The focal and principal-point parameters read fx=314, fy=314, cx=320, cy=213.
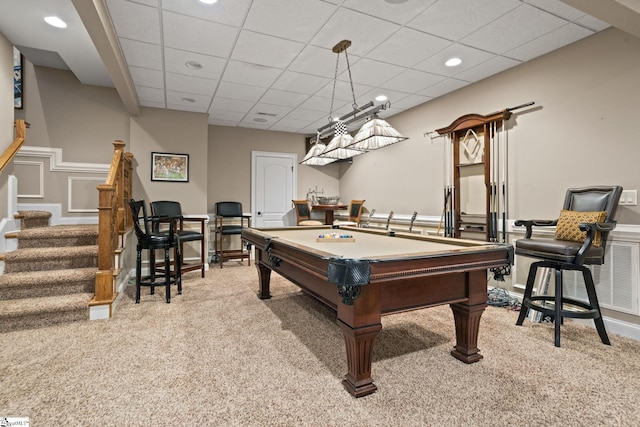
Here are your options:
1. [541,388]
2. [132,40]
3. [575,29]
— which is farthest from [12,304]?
[575,29]

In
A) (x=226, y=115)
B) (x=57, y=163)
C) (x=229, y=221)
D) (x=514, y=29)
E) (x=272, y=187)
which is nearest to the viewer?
(x=514, y=29)

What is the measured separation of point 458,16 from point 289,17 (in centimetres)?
145

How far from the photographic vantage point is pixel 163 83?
4.12 meters

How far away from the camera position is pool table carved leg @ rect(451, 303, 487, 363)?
2.16 meters

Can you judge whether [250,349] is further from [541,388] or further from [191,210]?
[191,210]

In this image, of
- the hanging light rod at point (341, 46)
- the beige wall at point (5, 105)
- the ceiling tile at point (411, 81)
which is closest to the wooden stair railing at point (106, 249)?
the beige wall at point (5, 105)

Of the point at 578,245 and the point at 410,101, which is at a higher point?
the point at 410,101

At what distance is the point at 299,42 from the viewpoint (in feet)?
10.2

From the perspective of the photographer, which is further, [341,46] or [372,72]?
[372,72]

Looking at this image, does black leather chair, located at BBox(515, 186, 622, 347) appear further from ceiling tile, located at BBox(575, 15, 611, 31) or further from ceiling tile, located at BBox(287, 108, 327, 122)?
ceiling tile, located at BBox(287, 108, 327, 122)

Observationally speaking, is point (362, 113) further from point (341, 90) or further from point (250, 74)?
point (250, 74)

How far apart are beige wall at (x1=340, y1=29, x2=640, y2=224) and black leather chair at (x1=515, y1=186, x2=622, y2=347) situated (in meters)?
0.25

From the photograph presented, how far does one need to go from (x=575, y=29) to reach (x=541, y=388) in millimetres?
3077

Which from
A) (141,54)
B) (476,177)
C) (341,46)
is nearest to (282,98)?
(341,46)
